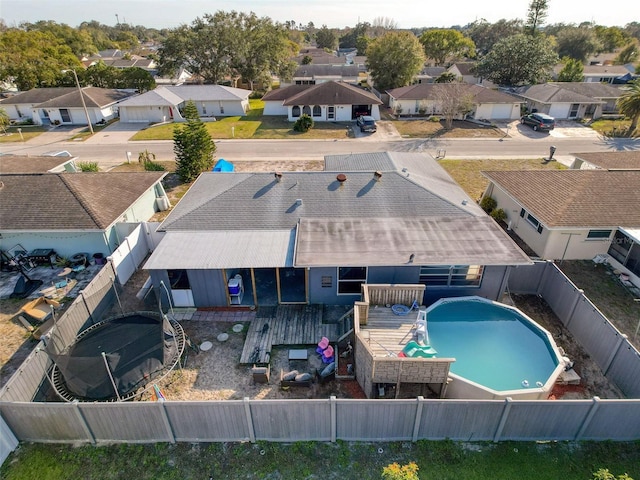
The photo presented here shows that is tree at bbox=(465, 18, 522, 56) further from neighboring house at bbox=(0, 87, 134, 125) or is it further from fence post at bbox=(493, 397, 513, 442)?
fence post at bbox=(493, 397, 513, 442)

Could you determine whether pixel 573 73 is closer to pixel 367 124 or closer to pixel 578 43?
pixel 578 43

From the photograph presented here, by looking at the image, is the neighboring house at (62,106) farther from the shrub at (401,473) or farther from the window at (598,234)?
the shrub at (401,473)

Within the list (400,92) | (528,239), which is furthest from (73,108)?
(528,239)

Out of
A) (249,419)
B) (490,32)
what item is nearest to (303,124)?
(249,419)

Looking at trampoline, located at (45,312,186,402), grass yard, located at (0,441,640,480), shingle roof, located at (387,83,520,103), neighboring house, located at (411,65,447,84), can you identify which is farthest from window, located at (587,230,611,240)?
neighboring house, located at (411,65,447,84)

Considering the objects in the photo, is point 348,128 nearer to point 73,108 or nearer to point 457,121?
point 457,121
